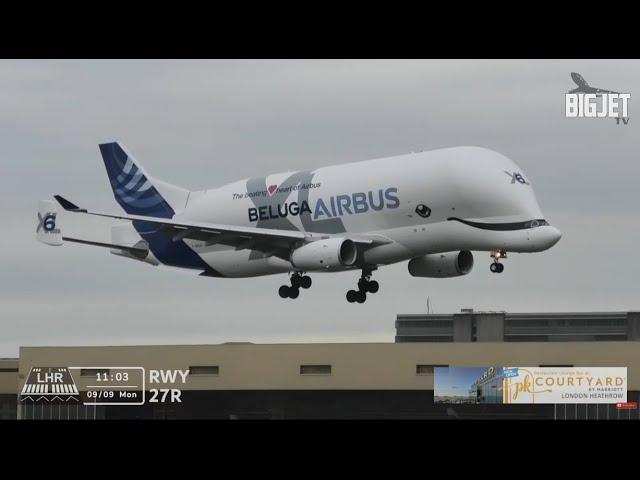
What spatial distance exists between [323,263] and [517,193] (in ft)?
29.5

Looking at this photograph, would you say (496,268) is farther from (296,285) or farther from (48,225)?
(48,225)

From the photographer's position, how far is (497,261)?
210 feet

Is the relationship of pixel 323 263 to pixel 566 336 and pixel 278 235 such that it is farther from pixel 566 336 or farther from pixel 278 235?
pixel 566 336

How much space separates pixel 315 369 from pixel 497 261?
12580 mm

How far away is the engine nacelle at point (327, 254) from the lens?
213 feet

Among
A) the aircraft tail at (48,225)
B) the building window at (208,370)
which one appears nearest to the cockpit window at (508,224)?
the building window at (208,370)

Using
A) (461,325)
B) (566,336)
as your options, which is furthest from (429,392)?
(566,336)

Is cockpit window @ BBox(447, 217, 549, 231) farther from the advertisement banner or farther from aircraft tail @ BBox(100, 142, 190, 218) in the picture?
aircraft tail @ BBox(100, 142, 190, 218)

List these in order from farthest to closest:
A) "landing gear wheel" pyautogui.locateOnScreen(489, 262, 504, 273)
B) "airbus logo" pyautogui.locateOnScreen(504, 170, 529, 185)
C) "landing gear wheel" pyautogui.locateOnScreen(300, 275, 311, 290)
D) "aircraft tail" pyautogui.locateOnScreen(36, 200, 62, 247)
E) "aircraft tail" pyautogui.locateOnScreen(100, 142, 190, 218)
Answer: "aircraft tail" pyautogui.locateOnScreen(100, 142, 190, 218) < "landing gear wheel" pyautogui.locateOnScreen(300, 275, 311, 290) < "aircraft tail" pyautogui.locateOnScreen(36, 200, 62, 247) < "airbus logo" pyautogui.locateOnScreen(504, 170, 529, 185) < "landing gear wheel" pyautogui.locateOnScreen(489, 262, 504, 273)

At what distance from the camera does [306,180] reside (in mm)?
70188

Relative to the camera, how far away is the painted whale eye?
64.6 metres

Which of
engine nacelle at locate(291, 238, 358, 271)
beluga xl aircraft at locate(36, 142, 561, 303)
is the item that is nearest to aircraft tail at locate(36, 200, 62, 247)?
beluga xl aircraft at locate(36, 142, 561, 303)

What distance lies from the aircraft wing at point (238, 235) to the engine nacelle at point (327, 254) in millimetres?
991

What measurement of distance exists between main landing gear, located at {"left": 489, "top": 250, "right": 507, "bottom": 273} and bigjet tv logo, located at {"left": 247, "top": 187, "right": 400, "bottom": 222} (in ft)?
15.8
